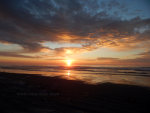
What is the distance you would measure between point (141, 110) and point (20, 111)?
7.37 meters

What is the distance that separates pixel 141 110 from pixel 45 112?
19.7 ft

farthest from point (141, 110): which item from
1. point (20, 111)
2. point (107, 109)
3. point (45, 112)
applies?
point (20, 111)

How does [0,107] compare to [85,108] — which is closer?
[0,107]

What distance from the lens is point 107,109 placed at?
232 inches

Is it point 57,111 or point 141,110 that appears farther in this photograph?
point 141,110

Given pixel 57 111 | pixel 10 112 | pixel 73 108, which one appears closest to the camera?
pixel 10 112

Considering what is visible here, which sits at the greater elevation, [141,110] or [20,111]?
[20,111]

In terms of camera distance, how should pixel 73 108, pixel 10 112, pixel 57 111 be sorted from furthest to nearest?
pixel 73 108 < pixel 57 111 < pixel 10 112

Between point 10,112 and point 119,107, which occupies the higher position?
point 10,112

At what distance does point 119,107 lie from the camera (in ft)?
20.5

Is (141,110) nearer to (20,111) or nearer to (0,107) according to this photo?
(20,111)

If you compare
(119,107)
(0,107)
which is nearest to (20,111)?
(0,107)

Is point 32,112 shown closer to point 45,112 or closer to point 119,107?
point 45,112

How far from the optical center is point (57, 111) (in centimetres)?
540
